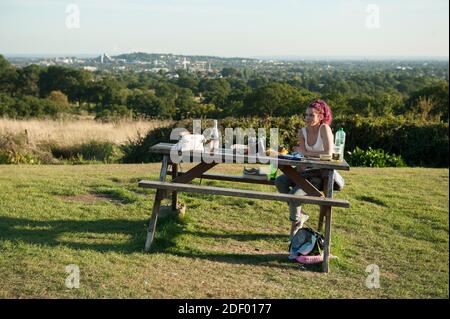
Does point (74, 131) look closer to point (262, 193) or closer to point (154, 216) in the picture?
point (154, 216)

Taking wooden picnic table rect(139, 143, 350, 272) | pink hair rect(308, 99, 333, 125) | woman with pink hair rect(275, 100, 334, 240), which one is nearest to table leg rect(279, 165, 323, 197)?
wooden picnic table rect(139, 143, 350, 272)

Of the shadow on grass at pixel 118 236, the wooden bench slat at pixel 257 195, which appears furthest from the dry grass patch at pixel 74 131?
the wooden bench slat at pixel 257 195

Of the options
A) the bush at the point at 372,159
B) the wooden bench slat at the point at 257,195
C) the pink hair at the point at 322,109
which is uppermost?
the pink hair at the point at 322,109

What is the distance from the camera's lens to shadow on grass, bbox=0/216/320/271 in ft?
17.4

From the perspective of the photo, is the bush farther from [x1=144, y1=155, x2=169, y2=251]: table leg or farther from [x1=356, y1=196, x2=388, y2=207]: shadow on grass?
[x1=144, y1=155, x2=169, y2=251]: table leg

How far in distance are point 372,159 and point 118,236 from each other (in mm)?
7647

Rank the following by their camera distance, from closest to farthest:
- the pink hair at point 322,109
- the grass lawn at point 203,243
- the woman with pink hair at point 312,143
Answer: the grass lawn at point 203,243 < the woman with pink hair at point 312,143 < the pink hair at point 322,109

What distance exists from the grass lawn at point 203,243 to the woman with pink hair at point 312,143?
47cm

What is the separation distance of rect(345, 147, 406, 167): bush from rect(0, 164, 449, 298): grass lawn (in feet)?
10.0

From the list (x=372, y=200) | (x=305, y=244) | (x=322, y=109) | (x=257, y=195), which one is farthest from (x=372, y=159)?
(x=257, y=195)

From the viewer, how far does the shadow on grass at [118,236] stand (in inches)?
209

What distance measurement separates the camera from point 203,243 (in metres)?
5.69

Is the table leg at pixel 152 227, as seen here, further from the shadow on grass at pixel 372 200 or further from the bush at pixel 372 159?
the bush at pixel 372 159
